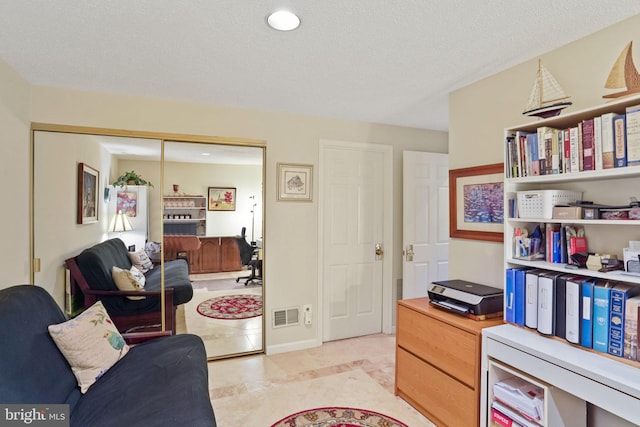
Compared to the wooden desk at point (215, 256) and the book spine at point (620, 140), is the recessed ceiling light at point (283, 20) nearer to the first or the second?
the book spine at point (620, 140)

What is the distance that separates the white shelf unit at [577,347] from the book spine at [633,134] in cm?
4

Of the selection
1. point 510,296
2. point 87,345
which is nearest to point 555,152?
point 510,296

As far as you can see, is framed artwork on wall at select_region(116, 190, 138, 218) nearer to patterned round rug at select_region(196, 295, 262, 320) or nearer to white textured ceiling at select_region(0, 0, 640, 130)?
white textured ceiling at select_region(0, 0, 640, 130)

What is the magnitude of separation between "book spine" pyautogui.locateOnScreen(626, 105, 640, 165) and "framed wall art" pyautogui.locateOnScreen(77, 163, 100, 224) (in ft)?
11.2

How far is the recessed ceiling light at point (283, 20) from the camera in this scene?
1.64m

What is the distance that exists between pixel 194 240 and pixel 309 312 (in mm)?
1323

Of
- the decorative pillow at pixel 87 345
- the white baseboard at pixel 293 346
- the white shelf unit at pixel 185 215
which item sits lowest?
the white baseboard at pixel 293 346

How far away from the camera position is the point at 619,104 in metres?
1.50

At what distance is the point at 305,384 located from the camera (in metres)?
2.66

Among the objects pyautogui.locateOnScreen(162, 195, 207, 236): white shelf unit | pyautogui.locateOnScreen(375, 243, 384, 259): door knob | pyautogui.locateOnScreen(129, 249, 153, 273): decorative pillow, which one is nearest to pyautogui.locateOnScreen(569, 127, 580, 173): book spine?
pyautogui.locateOnScreen(375, 243, 384, 259): door knob

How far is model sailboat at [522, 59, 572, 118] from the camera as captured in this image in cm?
177

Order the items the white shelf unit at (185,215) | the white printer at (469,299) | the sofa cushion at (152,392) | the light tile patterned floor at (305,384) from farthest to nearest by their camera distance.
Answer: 1. the white shelf unit at (185,215)
2. the light tile patterned floor at (305,384)
3. the white printer at (469,299)
4. the sofa cushion at (152,392)

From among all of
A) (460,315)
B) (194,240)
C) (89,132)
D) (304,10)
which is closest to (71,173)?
(89,132)

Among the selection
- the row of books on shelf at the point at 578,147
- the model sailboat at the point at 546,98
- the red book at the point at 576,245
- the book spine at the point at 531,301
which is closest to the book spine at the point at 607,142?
the row of books on shelf at the point at 578,147
